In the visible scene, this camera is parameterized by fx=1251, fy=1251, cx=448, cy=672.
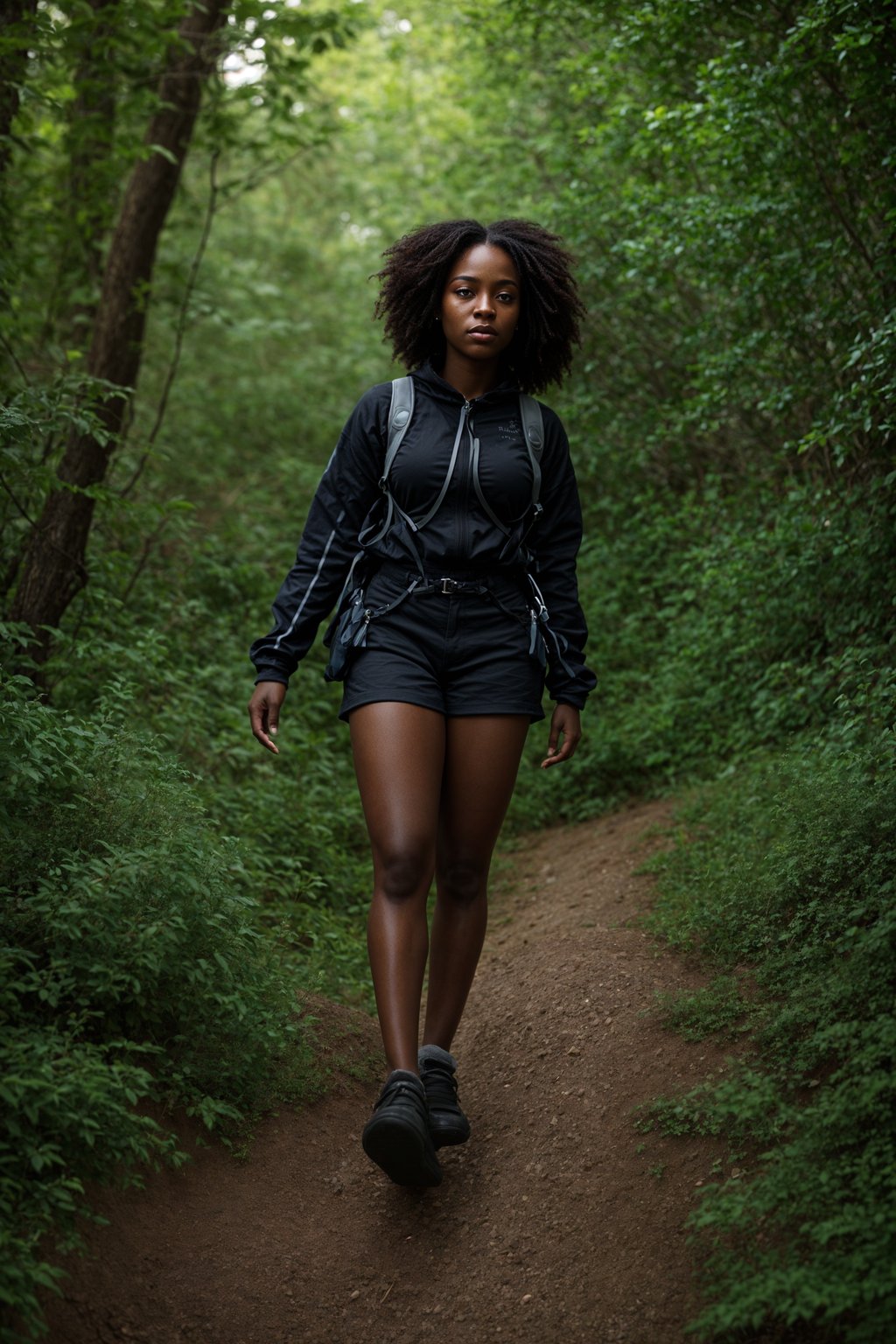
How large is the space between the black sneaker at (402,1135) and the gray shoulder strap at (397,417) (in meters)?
1.68

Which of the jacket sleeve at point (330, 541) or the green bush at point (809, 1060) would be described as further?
the jacket sleeve at point (330, 541)

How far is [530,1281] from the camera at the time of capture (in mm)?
3123

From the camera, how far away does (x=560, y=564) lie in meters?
3.90

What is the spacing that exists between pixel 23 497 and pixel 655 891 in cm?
351

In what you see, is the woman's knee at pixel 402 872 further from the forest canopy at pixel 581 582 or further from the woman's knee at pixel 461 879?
the forest canopy at pixel 581 582

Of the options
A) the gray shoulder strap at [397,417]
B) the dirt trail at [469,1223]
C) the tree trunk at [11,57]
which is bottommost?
the dirt trail at [469,1223]

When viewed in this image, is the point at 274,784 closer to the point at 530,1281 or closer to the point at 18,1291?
the point at 530,1281

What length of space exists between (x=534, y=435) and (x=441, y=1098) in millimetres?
1944

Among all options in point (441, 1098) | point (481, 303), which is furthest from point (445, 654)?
point (441, 1098)

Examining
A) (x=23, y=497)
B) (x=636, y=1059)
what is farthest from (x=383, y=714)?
(x=23, y=497)

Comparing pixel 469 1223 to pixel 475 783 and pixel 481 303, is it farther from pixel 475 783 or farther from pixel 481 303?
pixel 481 303

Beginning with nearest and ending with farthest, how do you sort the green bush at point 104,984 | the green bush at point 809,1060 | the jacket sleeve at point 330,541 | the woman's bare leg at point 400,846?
the green bush at point 809,1060
the green bush at point 104,984
the woman's bare leg at point 400,846
the jacket sleeve at point 330,541

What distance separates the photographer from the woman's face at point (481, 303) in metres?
3.72

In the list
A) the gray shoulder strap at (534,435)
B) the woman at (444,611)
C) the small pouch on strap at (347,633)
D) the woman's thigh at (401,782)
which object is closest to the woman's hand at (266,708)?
the woman at (444,611)
